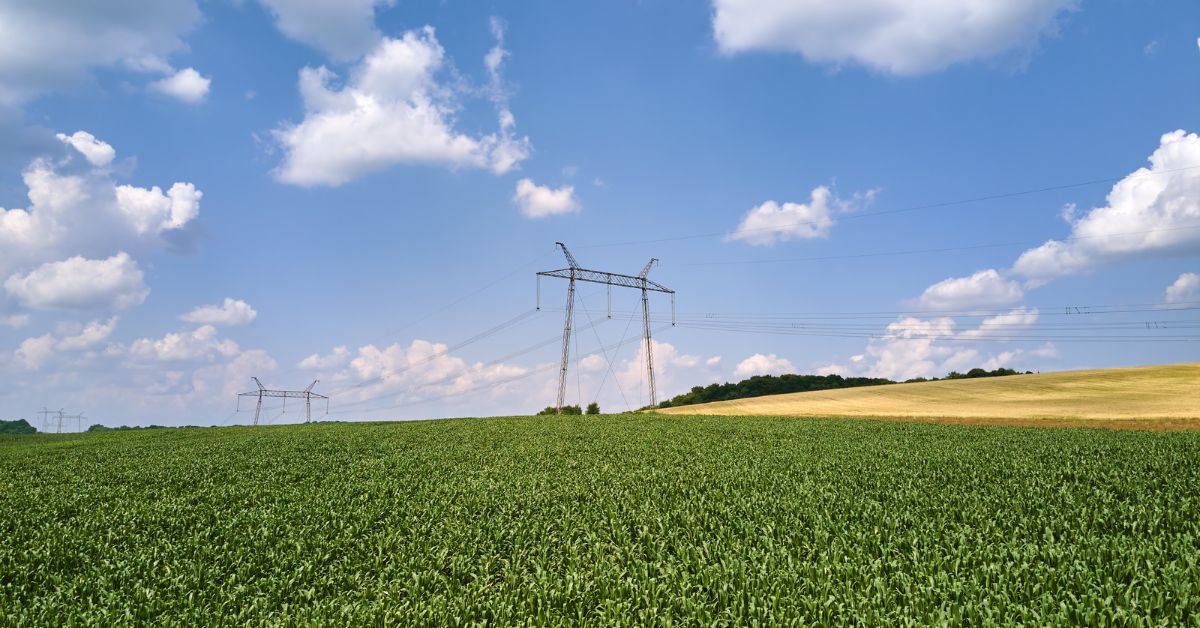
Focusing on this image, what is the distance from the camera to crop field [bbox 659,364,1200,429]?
4956 cm

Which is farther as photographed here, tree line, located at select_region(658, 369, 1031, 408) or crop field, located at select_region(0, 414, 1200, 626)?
tree line, located at select_region(658, 369, 1031, 408)

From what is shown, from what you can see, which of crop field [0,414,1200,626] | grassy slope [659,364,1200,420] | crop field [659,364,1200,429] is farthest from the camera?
grassy slope [659,364,1200,420]

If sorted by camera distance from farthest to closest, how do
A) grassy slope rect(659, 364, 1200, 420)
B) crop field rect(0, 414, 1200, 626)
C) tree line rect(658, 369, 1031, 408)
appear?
tree line rect(658, 369, 1031, 408)
grassy slope rect(659, 364, 1200, 420)
crop field rect(0, 414, 1200, 626)

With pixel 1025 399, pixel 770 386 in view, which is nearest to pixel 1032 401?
pixel 1025 399

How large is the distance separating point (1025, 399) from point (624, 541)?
65.2m

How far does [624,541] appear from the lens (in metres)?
12.7

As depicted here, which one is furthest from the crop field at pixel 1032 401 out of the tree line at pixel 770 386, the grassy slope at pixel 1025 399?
the tree line at pixel 770 386

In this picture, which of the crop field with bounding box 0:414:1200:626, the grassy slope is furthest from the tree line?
the crop field with bounding box 0:414:1200:626

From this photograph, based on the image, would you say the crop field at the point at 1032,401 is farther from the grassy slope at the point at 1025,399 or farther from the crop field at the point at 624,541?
the crop field at the point at 624,541

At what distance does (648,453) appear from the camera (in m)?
26.2

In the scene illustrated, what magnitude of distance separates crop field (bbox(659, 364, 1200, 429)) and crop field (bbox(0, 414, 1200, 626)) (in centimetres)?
2993

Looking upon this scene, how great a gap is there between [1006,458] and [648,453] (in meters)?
13.6

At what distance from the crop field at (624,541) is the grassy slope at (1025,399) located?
108ft

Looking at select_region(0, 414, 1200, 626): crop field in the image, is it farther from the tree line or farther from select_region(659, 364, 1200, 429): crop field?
the tree line
